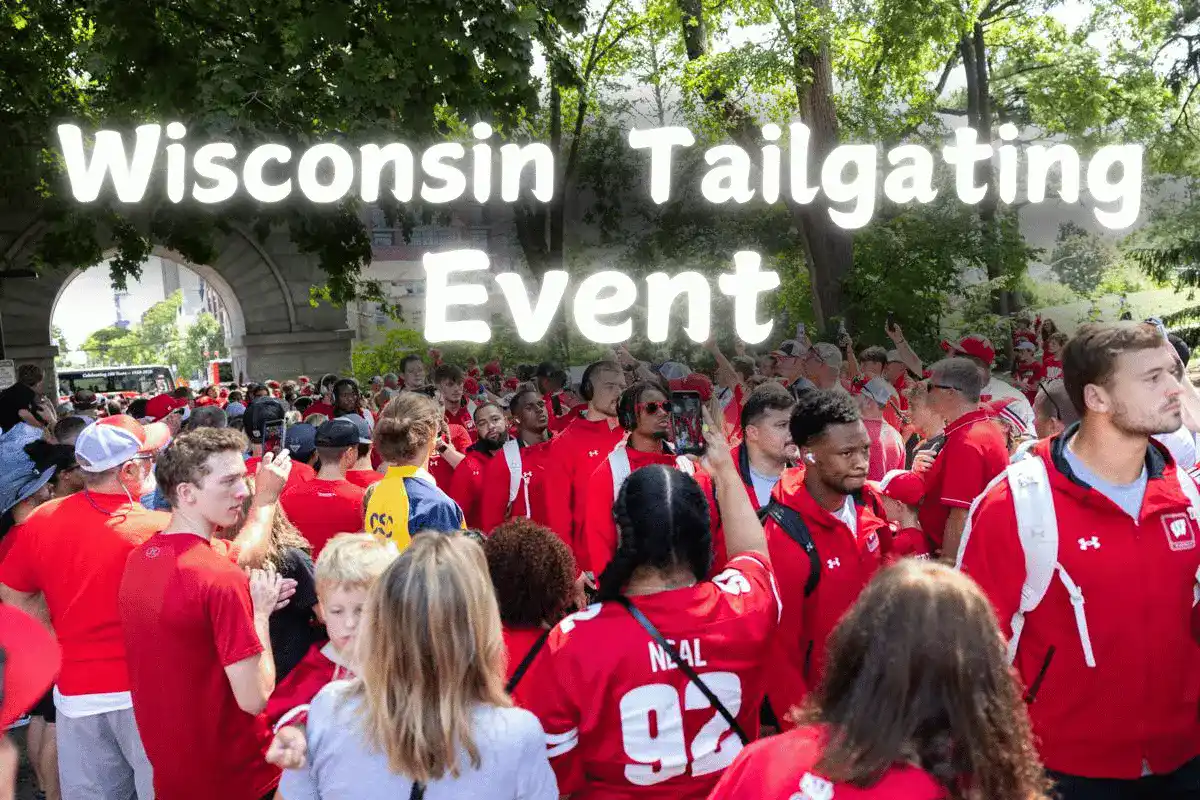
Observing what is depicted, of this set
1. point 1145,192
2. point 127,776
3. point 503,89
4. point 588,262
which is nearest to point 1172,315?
point 1145,192

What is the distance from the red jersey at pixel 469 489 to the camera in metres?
6.77

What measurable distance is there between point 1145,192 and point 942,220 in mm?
Answer: 13483

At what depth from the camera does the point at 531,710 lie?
107 inches

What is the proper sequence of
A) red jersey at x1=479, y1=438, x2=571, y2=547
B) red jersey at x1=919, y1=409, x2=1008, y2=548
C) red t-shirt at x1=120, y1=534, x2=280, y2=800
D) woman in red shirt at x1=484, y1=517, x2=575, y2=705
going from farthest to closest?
red jersey at x1=479, y1=438, x2=571, y2=547 → red jersey at x1=919, y1=409, x2=1008, y2=548 → red t-shirt at x1=120, y1=534, x2=280, y2=800 → woman in red shirt at x1=484, y1=517, x2=575, y2=705

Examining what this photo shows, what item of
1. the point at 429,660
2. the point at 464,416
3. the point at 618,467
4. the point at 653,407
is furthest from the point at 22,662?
the point at 464,416

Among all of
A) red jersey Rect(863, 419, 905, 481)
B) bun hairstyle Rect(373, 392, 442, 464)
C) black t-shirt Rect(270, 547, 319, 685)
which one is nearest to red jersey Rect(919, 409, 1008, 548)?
red jersey Rect(863, 419, 905, 481)

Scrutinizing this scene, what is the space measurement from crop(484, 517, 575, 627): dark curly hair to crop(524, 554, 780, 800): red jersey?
31cm

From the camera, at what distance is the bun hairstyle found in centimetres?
487

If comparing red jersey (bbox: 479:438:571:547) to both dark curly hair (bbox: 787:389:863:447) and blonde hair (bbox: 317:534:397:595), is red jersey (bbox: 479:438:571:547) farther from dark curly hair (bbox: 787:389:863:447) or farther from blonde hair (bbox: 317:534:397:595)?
blonde hair (bbox: 317:534:397:595)

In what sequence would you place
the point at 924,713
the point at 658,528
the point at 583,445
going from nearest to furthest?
the point at 924,713 → the point at 658,528 → the point at 583,445

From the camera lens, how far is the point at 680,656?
2.72 meters

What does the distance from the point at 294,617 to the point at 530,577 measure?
1.33 meters

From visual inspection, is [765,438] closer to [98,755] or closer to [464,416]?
[98,755]

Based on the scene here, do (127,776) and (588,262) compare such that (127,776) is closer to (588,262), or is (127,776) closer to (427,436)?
(427,436)
